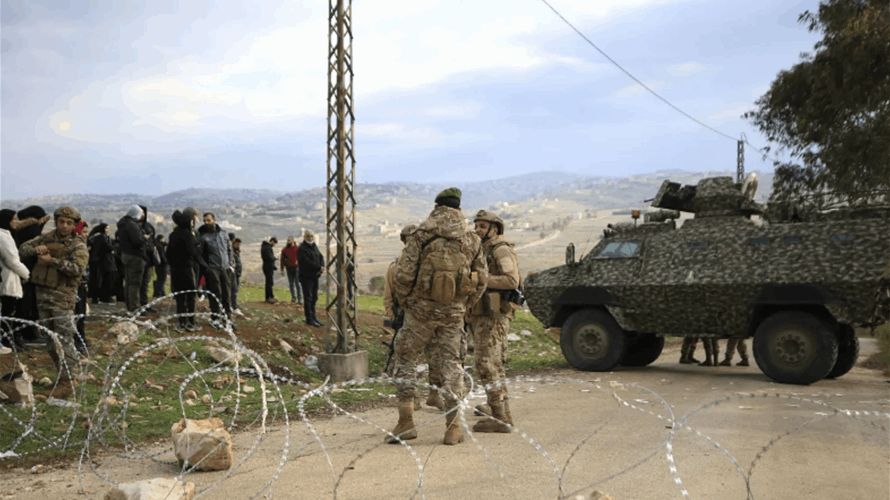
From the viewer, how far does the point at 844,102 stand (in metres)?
18.7

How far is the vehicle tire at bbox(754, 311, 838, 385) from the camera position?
10.1 m

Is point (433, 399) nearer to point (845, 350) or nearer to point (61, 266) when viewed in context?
→ point (61, 266)

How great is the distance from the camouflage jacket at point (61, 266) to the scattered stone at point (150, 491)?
13.0 feet

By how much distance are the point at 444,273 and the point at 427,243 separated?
30cm

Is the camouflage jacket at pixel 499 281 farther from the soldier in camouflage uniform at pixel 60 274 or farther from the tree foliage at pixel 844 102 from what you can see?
the tree foliage at pixel 844 102

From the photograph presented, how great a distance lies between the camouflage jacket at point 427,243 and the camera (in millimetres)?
6629

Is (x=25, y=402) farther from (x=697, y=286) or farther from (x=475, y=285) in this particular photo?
(x=697, y=286)

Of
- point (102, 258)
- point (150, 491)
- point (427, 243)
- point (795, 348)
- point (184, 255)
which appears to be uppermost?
point (427, 243)

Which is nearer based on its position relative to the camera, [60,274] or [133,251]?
[60,274]

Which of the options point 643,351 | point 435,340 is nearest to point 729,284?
point 643,351

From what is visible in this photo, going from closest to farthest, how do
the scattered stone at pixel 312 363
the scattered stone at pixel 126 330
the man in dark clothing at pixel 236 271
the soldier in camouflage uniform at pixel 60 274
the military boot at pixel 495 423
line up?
1. the military boot at pixel 495 423
2. the soldier in camouflage uniform at pixel 60 274
3. the scattered stone at pixel 126 330
4. the scattered stone at pixel 312 363
5. the man in dark clothing at pixel 236 271

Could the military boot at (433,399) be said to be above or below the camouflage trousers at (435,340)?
below

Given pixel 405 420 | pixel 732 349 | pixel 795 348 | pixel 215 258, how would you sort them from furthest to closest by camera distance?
pixel 732 349, pixel 215 258, pixel 795 348, pixel 405 420

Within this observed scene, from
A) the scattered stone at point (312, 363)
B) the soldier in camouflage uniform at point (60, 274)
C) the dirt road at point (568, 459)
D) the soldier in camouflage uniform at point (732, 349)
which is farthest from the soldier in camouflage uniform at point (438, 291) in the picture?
the soldier in camouflage uniform at point (732, 349)
